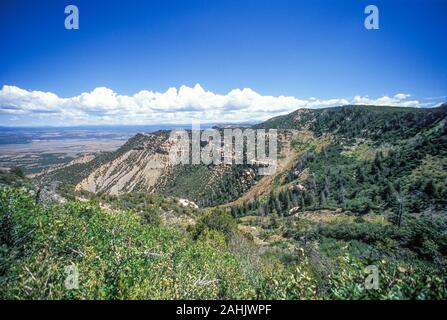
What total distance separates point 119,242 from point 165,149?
147 meters

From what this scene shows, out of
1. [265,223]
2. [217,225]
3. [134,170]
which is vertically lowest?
[265,223]

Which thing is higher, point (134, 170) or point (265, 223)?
point (134, 170)

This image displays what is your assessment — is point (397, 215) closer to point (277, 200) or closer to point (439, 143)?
point (439, 143)

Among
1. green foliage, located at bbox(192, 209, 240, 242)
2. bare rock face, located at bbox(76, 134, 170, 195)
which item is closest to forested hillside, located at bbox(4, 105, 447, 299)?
green foliage, located at bbox(192, 209, 240, 242)

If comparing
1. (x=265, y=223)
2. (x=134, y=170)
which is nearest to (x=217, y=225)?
(x=265, y=223)

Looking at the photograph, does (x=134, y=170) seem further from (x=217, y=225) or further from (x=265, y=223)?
(x=217, y=225)

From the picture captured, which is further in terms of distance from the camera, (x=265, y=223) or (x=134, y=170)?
(x=134, y=170)

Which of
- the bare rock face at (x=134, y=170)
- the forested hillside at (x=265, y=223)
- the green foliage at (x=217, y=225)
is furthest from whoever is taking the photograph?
→ the bare rock face at (x=134, y=170)

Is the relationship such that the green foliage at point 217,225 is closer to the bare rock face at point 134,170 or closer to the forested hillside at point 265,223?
the forested hillside at point 265,223

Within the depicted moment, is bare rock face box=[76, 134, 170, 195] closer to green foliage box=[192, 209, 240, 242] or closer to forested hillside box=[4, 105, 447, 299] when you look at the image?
forested hillside box=[4, 105, 447, 299]

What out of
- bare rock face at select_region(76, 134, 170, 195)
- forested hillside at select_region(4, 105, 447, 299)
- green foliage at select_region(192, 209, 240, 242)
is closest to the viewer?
forested hillside at select_region(4, 105, 447, 299)

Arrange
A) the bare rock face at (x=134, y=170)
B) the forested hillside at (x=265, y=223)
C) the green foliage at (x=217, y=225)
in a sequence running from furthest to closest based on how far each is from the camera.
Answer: the bare rock face at (x=134, y=170) → the green foliage at (x=217, y=225) → the forested hillside at (x=265, y=223)

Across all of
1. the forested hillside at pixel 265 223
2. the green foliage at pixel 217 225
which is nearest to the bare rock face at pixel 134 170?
the forested hillside at pixel 265 223

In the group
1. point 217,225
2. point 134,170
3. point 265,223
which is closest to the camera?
point 217,225
